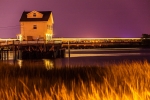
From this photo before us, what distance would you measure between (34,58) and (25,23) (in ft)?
38.5

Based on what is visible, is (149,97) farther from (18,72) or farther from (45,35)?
(45,35)

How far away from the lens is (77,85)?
1680 centimetres

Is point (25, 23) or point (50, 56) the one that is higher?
point (25, 23)

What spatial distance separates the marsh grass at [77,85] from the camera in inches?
490

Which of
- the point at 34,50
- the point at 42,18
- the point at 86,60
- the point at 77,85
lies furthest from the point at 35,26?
the point at 77,85

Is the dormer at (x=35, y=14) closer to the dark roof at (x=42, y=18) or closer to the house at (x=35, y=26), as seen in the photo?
the house at (x=35, y=26)

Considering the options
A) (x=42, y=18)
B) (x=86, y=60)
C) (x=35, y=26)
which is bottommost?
(x=86, y=60)

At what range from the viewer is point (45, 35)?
195 feet

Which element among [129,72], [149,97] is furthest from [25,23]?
[149,97]

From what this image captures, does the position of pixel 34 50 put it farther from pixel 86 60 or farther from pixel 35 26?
pixel 35 26

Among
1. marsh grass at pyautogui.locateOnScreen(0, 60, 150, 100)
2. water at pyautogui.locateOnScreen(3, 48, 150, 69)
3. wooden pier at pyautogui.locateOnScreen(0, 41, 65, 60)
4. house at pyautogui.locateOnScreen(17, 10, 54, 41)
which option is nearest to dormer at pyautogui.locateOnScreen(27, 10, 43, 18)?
house at pyautogui.locateOnScreen(17, 10, 54, 41)

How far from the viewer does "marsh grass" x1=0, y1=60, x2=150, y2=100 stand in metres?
12.5

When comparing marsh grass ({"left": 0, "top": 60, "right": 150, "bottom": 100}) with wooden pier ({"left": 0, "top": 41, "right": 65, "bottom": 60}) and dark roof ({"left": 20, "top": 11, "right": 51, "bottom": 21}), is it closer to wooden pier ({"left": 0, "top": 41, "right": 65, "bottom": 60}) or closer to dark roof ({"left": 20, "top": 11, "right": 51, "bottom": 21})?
wooden pier ({"left": 0, "top": 41, "right": 65, "bottom": 60})

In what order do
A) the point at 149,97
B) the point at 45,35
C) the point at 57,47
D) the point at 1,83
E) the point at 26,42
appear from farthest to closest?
the point at 45,35 → the point at 57,47 → the point at 26,42 → the point at 1,83 → the point at 149,97
